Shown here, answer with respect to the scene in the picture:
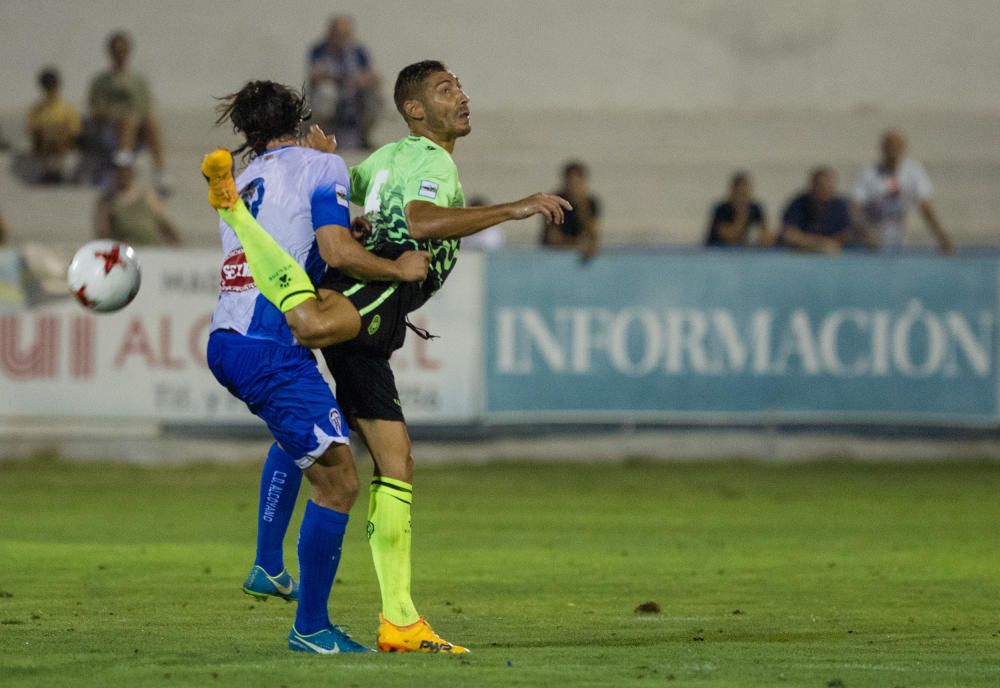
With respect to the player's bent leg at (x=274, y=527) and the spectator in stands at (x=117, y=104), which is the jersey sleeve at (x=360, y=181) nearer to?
the player's bent leg at (x=274, y=527)

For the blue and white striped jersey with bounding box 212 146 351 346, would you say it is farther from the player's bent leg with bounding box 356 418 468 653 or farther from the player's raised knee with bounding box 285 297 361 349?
the player's bent leg with bounding box 356 418 468 653

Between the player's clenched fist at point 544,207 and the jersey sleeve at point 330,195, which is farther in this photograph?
the jersey sleeve at point 330,195

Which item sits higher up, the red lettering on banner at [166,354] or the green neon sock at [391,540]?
the red lettering on banner at [166,354]

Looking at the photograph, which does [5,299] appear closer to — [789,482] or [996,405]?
[789,482]

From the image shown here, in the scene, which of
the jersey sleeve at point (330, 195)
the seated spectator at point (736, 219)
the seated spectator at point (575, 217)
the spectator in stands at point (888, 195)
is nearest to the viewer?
the jersey sleeve at point (330, 195)

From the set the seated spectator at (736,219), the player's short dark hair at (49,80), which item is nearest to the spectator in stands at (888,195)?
the seated spectator at (736,219)

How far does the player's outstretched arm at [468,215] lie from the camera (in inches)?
276

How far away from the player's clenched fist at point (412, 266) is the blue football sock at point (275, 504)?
1.11 metres

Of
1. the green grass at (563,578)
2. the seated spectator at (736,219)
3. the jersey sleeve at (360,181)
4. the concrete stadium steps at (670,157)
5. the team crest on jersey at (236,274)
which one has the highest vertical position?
the concrete stadium steps at (670,157)

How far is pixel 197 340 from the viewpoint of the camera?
16.4 m

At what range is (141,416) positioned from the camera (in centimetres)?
1656

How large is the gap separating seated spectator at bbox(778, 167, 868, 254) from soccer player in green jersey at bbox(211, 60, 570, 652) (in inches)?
427

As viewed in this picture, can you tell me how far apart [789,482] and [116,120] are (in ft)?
32.3

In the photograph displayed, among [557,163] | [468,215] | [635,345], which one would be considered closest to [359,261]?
[468,215]
